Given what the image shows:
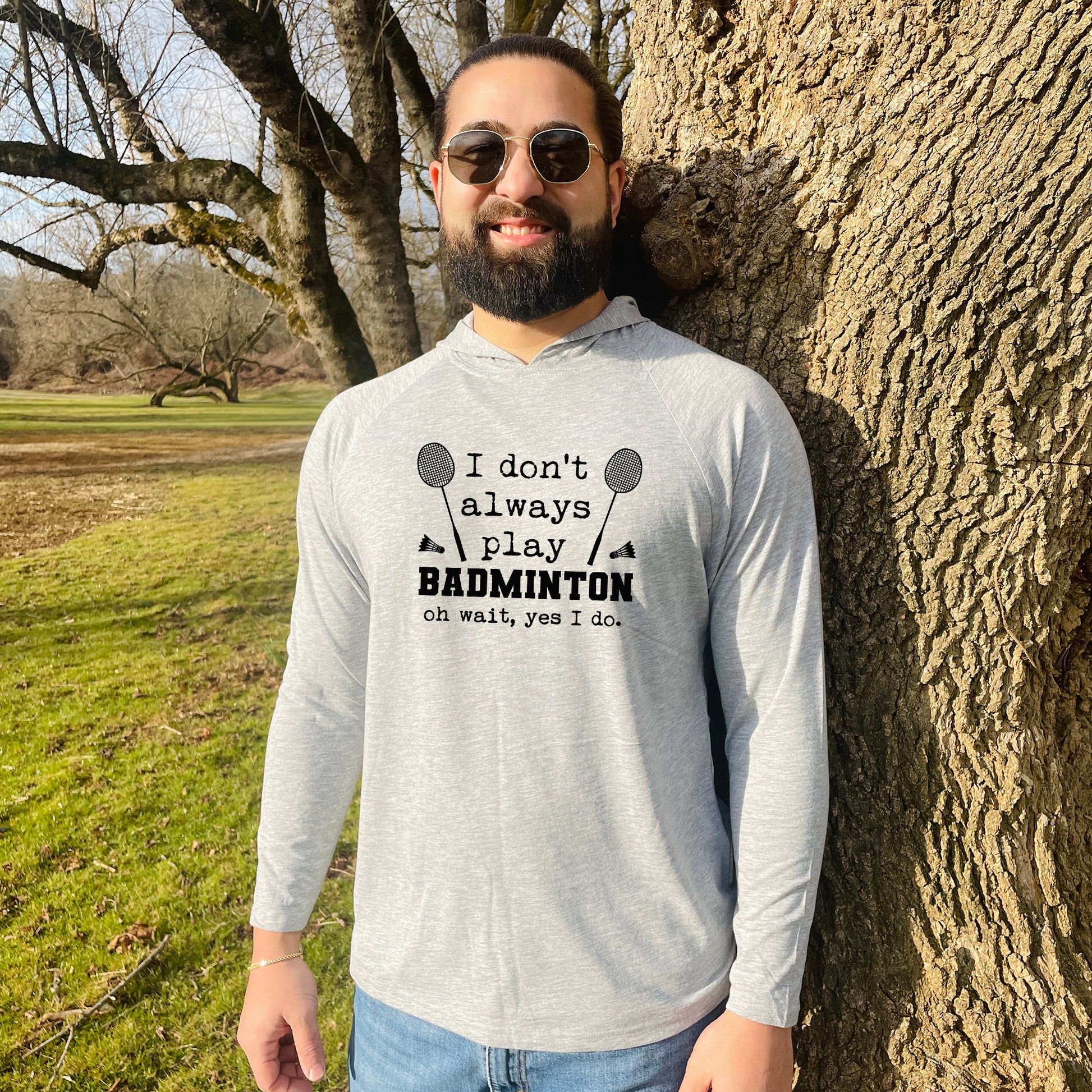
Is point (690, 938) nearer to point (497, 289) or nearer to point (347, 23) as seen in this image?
point (497, 289)

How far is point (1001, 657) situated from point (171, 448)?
627 cm

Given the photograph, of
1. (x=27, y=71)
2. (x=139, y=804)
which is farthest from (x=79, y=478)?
(x=27, y=71)

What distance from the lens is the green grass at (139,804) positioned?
111 inches

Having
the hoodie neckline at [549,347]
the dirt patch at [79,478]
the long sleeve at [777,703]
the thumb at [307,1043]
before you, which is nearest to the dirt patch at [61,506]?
the dirt patch at [79,478]

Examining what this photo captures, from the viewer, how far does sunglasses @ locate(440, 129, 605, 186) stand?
4.51 feet

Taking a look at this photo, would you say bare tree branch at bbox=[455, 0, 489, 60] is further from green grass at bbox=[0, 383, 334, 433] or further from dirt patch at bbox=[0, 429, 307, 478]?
dirt patch at bbox=[0, 429, 307, 478]

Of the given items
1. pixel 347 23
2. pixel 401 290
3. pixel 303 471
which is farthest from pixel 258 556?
pixel 303 471

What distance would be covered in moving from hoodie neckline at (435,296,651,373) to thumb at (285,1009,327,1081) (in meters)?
1.27

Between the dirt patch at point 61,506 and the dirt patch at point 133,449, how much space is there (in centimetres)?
7

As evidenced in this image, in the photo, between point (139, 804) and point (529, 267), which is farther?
point (139, 804)

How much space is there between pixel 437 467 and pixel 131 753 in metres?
3.48

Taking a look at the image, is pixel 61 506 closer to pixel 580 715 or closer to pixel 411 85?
pixel 411 85

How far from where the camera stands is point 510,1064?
4.15 feet

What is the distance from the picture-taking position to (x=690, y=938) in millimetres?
1255
